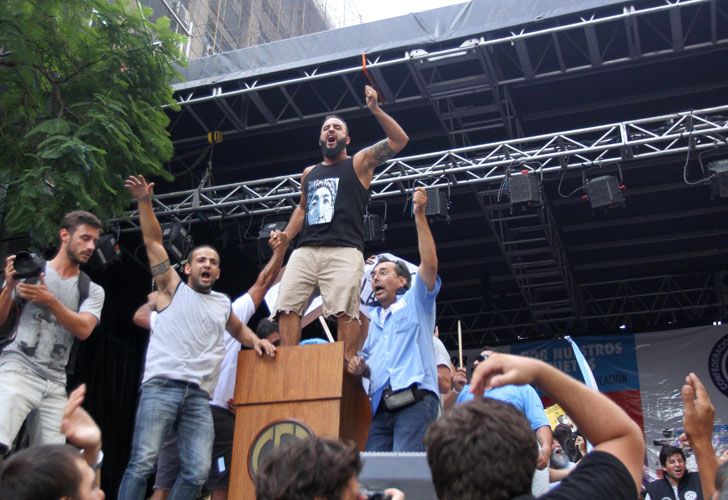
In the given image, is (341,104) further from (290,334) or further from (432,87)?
(290,334)

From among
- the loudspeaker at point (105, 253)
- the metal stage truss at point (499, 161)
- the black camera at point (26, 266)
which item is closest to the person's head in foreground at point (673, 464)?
the metal stage truss at point (499, 161)

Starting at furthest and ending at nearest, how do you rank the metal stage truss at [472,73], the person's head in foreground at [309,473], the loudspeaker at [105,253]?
the loudspeaker at [105,253] < the metal stage truss at [472,73] < the person's head in foreground at [309,473]

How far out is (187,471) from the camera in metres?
4.62

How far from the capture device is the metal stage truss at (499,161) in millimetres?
8797

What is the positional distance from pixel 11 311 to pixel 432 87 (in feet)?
19.6

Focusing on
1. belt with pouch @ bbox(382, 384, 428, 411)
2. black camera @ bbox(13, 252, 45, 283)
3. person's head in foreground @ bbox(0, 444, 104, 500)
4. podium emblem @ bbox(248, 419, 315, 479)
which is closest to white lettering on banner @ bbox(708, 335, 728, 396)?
belt with pouch @ bbox(382, 384, 428, 411)

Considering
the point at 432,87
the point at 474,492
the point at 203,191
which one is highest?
the point at 432,87

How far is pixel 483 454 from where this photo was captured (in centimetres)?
171

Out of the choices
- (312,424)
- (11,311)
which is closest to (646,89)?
(312,424)

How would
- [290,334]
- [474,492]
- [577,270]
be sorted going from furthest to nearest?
1. [577,270]
2. [290,334]
3. [474,492]

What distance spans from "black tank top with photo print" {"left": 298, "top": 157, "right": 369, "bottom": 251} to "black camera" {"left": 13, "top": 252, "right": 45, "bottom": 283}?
1645mm

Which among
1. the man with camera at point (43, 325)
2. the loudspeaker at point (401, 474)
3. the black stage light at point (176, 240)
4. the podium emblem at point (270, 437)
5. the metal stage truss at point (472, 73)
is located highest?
the metal stage truss at point (472, 73)

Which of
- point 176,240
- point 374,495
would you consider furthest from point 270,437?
point 176,240

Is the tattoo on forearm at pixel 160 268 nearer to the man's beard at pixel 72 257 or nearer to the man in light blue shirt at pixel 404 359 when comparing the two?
the man's beard at pixel 72 257
